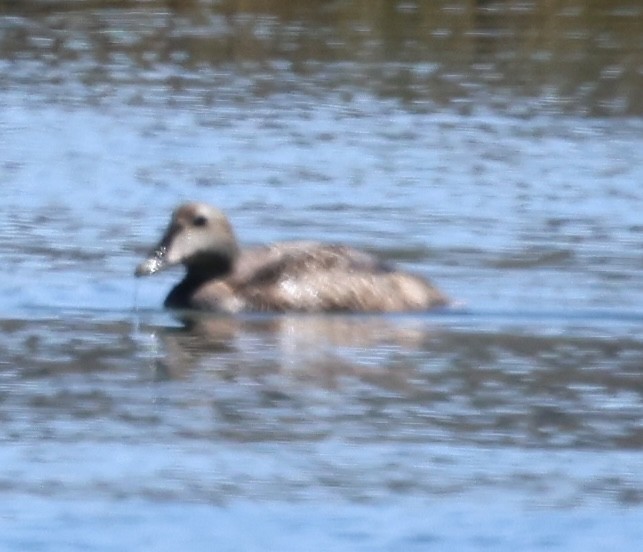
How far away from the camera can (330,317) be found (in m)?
16.3

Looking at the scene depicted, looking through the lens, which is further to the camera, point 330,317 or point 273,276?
point 273,276

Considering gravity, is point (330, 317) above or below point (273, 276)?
below

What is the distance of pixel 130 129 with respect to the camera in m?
25.2

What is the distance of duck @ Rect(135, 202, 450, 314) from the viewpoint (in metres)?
16.3

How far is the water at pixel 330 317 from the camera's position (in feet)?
35.8

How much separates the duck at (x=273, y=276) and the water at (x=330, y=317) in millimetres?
243

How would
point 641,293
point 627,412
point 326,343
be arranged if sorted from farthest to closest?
point 641,293, point 326,343, point 627,412

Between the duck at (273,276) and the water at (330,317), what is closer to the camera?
the water at (330,317)

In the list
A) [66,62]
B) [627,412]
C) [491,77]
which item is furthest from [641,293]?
[66,62]

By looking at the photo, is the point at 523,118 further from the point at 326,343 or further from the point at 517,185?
the point at 326,343

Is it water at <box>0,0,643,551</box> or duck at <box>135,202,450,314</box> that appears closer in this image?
water at <box>0,0,643,551</box>

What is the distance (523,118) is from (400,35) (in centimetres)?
754

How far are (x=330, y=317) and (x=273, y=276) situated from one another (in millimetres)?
509

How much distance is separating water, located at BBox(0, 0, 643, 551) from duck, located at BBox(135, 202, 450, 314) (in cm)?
24
